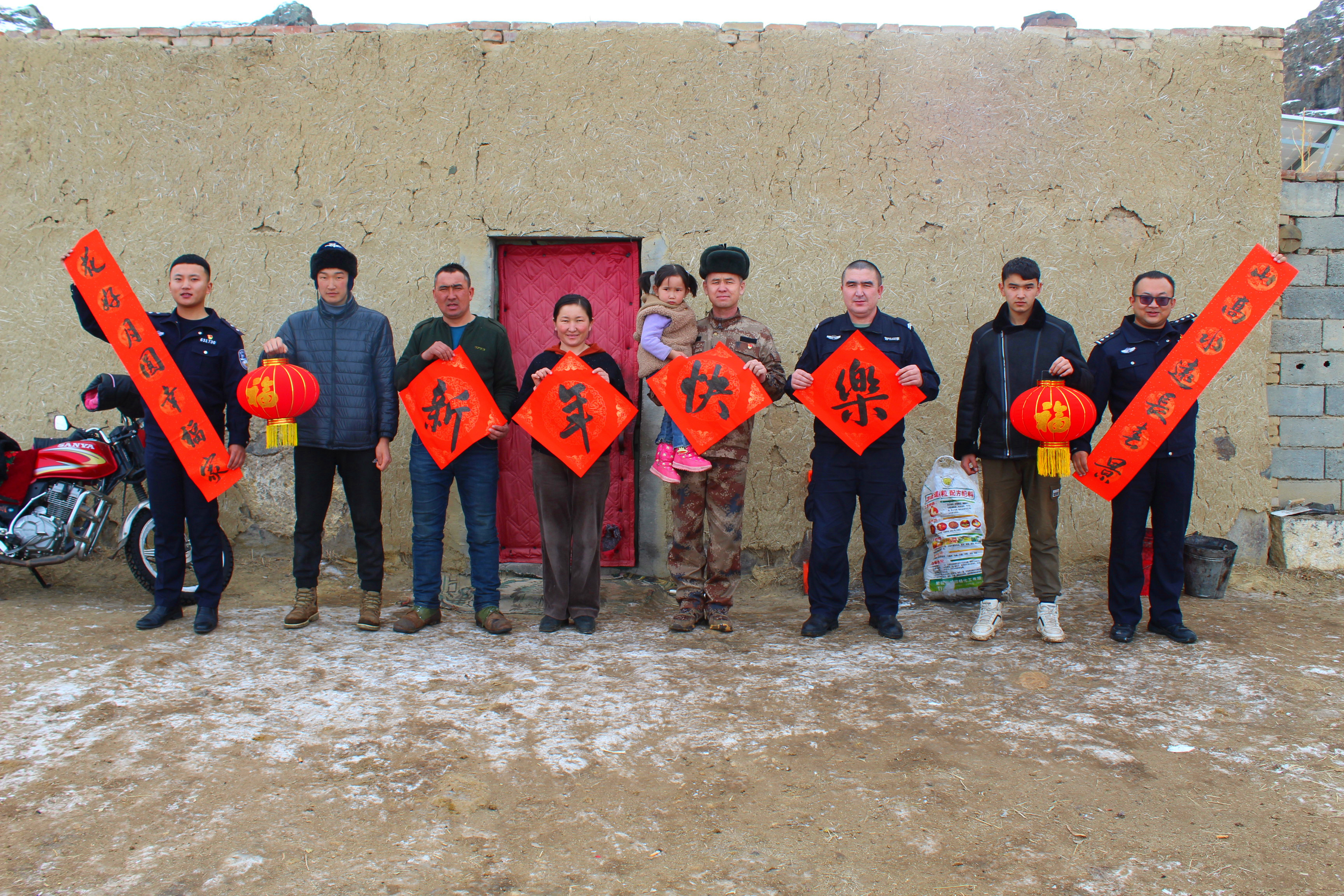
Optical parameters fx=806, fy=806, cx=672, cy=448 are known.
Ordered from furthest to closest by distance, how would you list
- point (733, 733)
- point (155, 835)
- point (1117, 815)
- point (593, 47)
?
point (593, 47) → point (733, 733) → point (1117, 815) → point (155, 835)

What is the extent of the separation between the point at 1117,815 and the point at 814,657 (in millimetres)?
1442

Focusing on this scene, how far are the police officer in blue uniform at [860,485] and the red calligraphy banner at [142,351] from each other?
2817 millimetres

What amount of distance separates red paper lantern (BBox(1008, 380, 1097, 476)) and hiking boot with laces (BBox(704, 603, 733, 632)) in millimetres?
1625

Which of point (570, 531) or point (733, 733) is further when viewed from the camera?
point (570, 531)

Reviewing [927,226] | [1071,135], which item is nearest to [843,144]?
[927,226]

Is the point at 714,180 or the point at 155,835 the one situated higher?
the point at 714,180

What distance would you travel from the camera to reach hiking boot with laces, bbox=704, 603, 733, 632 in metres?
4.00

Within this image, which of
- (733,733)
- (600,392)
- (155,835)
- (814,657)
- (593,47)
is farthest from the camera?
(593,47)

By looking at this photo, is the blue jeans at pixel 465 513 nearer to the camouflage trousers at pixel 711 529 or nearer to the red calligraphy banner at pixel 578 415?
the red calligraphy banner at pixel 578 415

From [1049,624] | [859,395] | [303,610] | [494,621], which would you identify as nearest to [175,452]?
[303,610]

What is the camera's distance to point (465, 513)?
4.09m

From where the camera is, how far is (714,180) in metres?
4.83

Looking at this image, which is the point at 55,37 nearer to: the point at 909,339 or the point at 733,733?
the point at 909,339

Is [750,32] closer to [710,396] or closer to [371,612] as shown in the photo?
[710,396]
